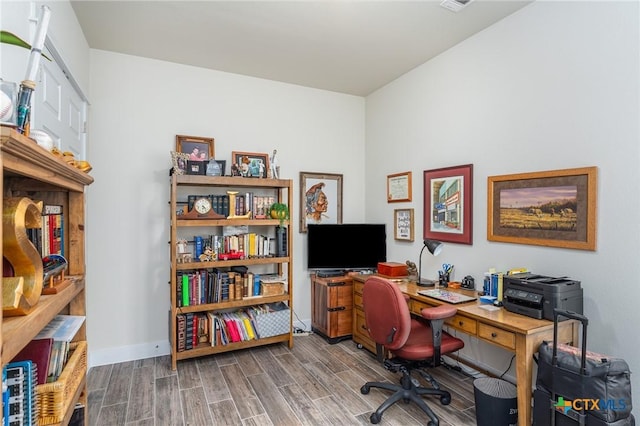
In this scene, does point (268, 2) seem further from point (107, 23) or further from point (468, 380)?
point (468, 380)

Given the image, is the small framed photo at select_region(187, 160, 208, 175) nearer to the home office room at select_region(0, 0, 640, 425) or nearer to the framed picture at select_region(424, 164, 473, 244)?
the home office room at select_region(0, 0, 640, 425)

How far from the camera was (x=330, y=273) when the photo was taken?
3875 mm

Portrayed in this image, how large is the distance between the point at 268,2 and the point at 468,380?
3.30m

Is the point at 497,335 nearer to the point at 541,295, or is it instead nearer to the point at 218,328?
the point at 541,295

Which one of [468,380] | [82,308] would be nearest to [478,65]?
[468,380]

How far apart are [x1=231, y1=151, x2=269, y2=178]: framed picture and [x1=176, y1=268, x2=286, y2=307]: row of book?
99 centimetres

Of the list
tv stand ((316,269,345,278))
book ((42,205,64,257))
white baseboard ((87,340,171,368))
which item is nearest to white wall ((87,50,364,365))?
white baseboard ((87,340,171,368))

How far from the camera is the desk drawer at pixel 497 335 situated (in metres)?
2.00

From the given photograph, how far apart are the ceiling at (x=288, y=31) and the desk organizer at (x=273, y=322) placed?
8.10ft

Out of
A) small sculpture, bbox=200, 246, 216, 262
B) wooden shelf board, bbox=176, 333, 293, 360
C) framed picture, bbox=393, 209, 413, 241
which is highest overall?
framed picture, bbox=393, 209, 413, 241

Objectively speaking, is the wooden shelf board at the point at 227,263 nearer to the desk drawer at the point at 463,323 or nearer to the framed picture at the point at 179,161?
the framed picture at the point at 179,161

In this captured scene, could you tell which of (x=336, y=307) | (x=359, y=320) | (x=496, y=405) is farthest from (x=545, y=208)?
(x=336, y=307)

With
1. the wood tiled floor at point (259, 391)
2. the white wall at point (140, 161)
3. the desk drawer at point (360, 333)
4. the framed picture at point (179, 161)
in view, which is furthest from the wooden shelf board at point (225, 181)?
the wood tiled floor at point (259, 391)

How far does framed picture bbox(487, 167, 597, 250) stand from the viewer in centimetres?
214
